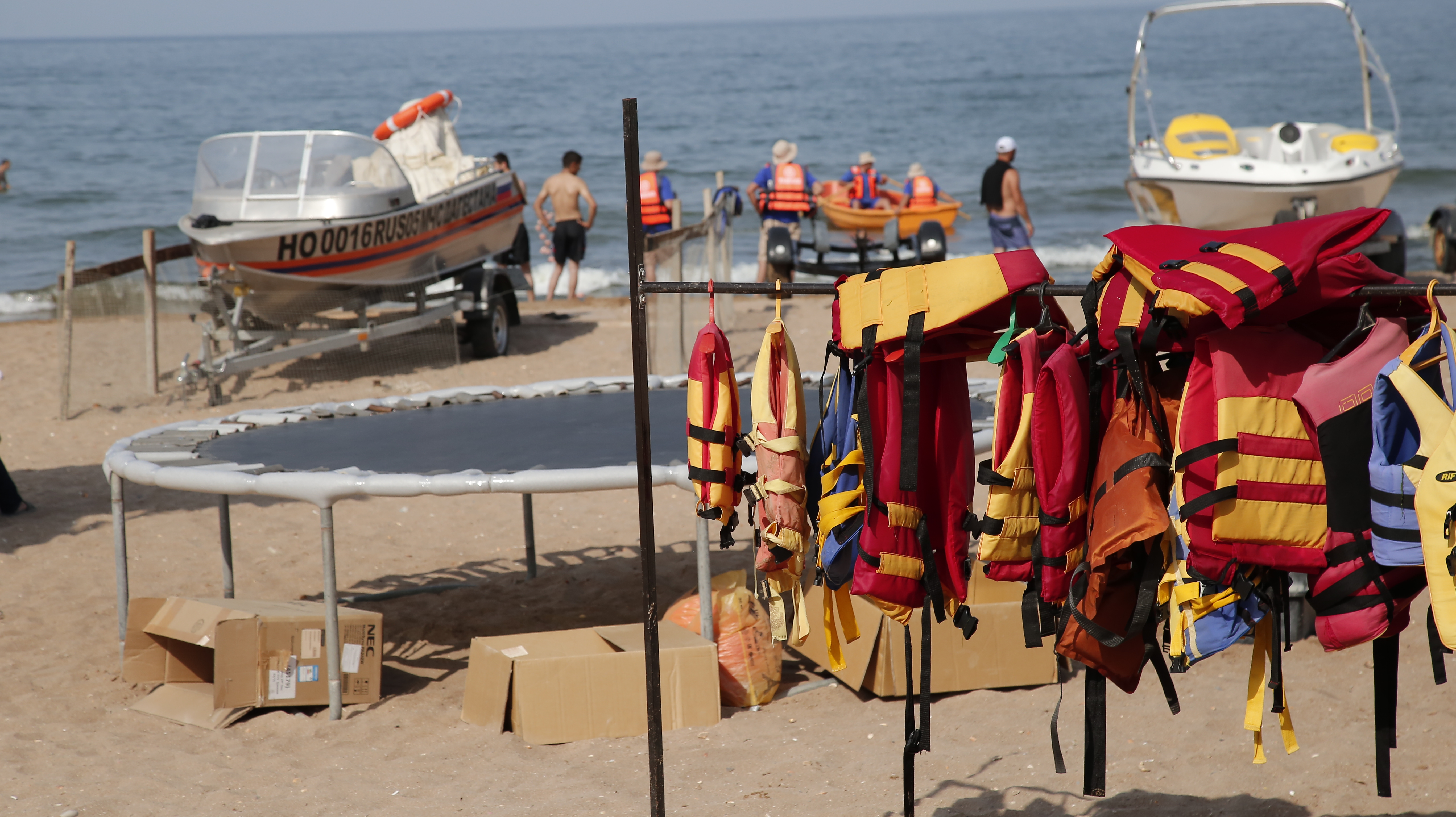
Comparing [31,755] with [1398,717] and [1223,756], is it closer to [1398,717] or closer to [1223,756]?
[1223,756]

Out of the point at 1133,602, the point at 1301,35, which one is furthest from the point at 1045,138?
the point at 1301,35

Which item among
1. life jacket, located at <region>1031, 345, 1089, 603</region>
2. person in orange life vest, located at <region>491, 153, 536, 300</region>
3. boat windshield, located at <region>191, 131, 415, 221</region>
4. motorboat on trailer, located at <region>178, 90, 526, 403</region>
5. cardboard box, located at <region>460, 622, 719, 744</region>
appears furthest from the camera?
person in orange life vest, located at <region>491, 153, 536, 300</region>

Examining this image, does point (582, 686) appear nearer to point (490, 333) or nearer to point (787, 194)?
point (490, 333)

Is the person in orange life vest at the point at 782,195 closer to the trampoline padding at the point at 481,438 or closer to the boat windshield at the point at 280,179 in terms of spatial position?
the boat windshield at the point at 280,179

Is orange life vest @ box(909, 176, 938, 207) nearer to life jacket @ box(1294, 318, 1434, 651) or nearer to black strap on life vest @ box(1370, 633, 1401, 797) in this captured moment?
black strap on life vest @ box(1370, 633, 1401, 797)

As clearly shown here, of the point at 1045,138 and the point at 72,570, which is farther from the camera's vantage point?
the point at 1045,138

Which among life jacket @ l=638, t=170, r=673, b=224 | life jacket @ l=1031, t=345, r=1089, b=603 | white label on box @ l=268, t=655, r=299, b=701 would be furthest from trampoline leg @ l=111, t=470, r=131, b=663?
life jacket @ l=638, t=170, r=673, b=224

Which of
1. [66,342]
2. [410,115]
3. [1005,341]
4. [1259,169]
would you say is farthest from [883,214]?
[1005,341]

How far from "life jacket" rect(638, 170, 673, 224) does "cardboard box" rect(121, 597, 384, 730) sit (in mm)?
9559

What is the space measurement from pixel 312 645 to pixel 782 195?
11.5 m

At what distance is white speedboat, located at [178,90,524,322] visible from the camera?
11.0 m

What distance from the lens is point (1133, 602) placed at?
103 inches

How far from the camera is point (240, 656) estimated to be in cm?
501

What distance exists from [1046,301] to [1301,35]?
4182 inches
